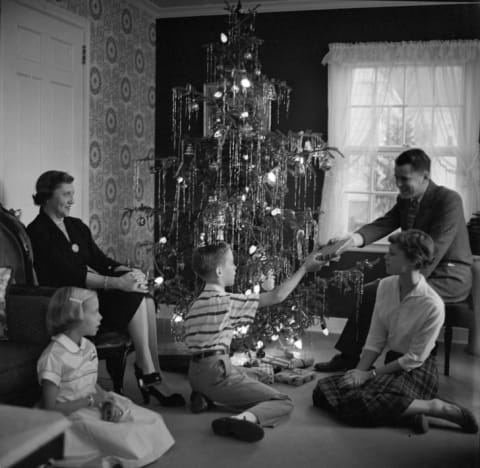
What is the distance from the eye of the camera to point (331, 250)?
3.78 meters

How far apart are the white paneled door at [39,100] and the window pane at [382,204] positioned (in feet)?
6.23

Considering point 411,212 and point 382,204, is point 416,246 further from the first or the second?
point 382,204

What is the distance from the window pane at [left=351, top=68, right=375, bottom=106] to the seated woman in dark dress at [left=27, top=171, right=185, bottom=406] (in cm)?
218

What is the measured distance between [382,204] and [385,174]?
201mm

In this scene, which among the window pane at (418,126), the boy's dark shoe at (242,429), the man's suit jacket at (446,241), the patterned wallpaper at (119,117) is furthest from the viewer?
the window pane at (418,126)

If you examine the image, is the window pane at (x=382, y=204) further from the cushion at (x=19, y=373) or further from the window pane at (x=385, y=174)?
the cushion at (x=19, y=373)

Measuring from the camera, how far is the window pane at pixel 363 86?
4594 mm

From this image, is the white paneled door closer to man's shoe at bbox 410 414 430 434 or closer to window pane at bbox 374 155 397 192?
window pane at bbox 374 155 397 192

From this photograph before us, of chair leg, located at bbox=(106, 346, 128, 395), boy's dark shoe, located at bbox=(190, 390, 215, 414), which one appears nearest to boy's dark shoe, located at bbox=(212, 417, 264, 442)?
boy's dark shoe, located at bbox=(190, 390, 215, 414)

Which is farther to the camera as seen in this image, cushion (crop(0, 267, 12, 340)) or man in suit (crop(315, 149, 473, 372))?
man in suit (crop(315, 149, 473, 372))

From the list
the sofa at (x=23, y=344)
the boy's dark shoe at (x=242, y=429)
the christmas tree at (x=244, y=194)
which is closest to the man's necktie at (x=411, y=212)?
the christmas tree at (x=244, y=194)

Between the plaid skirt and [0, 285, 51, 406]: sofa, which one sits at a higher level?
[0, 285, 51, 406]: sofa

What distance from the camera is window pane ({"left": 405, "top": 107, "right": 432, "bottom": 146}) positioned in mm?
4496

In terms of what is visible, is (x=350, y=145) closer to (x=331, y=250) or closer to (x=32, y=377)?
(x=331, y=250)
